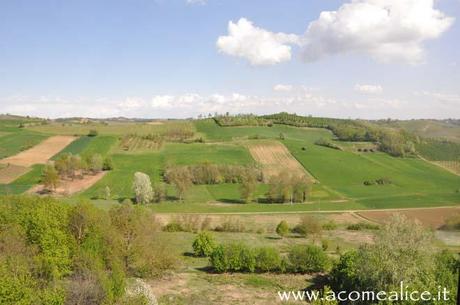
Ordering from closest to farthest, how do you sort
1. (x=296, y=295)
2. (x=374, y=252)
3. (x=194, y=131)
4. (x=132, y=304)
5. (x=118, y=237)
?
(x=132, y=304) → (x=374, y=252) → (x=296, y=295) → (x=118, y=237) → (x=194, y=131)

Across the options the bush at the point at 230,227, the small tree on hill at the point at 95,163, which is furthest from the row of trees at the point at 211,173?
the bush at the point at 230,227

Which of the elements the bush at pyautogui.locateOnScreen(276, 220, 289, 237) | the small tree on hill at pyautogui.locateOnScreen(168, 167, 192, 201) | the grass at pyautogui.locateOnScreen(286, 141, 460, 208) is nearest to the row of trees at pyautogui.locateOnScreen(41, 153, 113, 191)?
the small tree on hill at pyautogui.locateOnScreen(168, 167, 192, 201)

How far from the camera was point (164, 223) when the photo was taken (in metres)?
70.1

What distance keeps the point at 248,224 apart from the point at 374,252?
40210 millimetres

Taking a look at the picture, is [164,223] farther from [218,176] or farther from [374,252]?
[374,252]

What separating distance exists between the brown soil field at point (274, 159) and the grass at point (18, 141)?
69.8 meters

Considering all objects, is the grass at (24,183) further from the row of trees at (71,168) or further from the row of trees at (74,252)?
the row of trees at (74,252)

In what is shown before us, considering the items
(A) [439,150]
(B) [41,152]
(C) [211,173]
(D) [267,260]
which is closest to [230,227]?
(D) [267,260]

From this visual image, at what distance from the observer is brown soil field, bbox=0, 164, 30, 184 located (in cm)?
9821

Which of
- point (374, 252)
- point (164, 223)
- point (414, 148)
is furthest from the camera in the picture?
point (414, 148)

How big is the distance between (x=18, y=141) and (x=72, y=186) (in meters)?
51.3

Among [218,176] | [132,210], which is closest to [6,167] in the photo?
[218,176]

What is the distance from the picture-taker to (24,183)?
96.7m

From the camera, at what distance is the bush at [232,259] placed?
45.5 m
